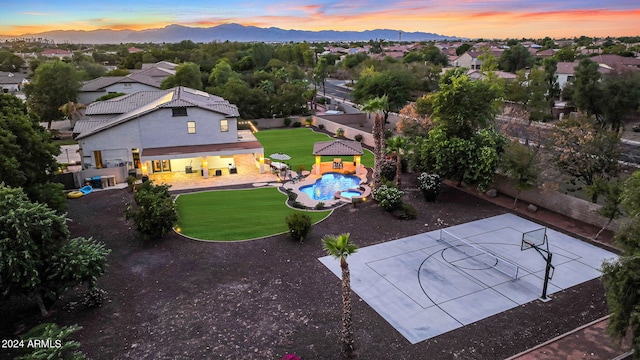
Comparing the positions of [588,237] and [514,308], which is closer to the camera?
[514,308]

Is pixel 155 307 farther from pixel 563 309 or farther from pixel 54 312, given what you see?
pixel 563 309

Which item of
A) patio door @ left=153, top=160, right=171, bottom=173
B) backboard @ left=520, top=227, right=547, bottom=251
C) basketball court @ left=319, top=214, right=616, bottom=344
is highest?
backboard @ left=520, top=227, right=547, bottom=251

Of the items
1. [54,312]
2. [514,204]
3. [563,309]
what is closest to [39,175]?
[54,312]

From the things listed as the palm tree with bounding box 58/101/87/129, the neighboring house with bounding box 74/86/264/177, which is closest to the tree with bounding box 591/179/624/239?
the neighboring house with bounding box 74/86/264/177

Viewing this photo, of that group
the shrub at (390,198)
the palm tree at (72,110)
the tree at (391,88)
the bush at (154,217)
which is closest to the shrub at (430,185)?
the shrub at (390,198)

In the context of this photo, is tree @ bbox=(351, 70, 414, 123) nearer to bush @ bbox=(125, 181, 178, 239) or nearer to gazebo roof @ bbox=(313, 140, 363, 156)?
gazebo roof @ bbox=(313, 140, 363, 156)

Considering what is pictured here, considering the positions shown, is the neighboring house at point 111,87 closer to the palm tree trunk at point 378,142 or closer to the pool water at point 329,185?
the pool water at point 329,185
